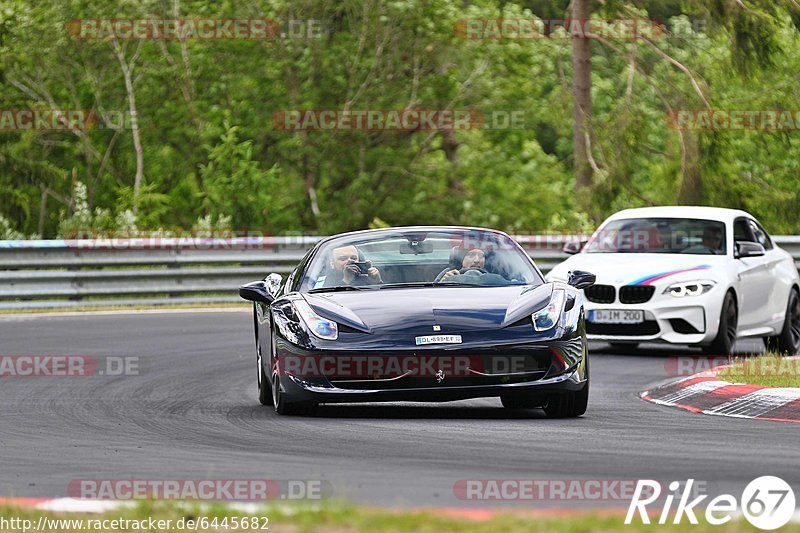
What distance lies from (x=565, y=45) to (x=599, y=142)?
32.7 ft

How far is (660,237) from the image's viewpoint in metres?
17.6

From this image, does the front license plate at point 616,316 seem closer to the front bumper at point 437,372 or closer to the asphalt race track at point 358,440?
the asphalt race track at point 358,440

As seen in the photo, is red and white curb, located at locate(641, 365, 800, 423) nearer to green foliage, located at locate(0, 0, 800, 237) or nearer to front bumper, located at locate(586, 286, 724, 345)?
front bumper, located at locate(586, 286, 724, 345)

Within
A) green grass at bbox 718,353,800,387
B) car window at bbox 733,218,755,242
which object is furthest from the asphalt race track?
car window at bbox 733,218,755,242

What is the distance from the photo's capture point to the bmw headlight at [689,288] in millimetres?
16312

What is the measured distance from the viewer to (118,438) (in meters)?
9.66

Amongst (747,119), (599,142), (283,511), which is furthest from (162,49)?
(283,511)

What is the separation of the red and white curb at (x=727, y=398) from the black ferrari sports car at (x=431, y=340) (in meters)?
1.13

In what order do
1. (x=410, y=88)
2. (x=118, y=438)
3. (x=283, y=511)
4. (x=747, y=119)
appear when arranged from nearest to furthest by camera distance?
(x=283, y=511)
(x=118, y=438)
(x=747, y=119)
(x=410, y=88)

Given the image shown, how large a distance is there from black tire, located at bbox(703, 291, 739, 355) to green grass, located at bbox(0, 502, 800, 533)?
1032 centimetres

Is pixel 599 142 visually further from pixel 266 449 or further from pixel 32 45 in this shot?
pixel 266 449

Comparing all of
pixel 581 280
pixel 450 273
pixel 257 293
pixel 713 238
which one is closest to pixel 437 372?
pixel 450 273

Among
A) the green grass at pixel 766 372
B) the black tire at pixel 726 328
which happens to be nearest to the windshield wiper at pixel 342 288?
the green grass at pixel 766 372

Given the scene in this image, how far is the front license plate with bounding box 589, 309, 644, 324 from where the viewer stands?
647 inches
